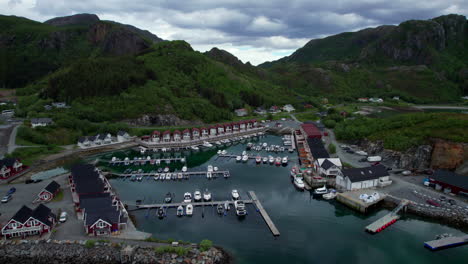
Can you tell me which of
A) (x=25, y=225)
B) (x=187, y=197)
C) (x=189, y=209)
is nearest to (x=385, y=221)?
(x=189, y=209)

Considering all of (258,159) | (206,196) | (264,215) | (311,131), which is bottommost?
(264,215)

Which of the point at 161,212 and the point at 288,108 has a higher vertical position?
the point at 288,108

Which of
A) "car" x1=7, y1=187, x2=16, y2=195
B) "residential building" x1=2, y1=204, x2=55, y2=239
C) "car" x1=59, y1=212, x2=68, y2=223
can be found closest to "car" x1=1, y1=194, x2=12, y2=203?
"car" x1=7, y1=187, x2=16, y2=195

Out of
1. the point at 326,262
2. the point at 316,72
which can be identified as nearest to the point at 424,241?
the point at 326,262

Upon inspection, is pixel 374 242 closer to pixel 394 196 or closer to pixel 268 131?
pixel 394 196

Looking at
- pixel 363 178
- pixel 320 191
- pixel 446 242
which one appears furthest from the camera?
pixel 320 191

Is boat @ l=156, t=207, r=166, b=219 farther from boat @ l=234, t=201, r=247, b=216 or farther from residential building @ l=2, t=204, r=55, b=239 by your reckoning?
residential building @ l=2, t=204, r=55, b=239

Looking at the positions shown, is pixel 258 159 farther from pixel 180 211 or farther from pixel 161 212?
pixel 161 212

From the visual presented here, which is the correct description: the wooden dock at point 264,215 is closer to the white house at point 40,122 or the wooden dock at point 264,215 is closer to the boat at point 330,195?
the boat at point 330,195
